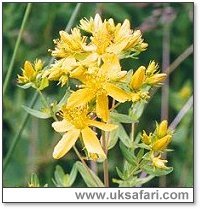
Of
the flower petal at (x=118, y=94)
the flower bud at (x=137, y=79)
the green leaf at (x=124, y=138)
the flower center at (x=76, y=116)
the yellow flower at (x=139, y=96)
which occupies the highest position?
the flower bud at (x=137, y=79)

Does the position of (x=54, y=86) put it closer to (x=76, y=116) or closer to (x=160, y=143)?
(x=76, y=116)

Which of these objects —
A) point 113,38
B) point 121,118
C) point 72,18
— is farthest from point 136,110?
point 72,18

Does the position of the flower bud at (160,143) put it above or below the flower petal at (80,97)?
below

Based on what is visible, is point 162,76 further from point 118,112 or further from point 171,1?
point 171,1

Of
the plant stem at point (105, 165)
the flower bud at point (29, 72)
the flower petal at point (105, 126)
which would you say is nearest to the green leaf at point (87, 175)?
the plant stem at point (105, 165)

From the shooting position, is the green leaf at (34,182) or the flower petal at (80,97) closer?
the flower petal at (80,97)

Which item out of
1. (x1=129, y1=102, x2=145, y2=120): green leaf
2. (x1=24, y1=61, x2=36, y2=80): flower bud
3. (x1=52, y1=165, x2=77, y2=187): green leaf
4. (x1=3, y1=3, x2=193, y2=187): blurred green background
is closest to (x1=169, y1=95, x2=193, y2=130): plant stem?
(x1=3, y1=3, x2=193, y2=187): blurred green background

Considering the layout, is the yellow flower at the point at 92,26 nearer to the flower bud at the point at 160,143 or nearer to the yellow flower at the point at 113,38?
the yellow flower at the point at 113,38
